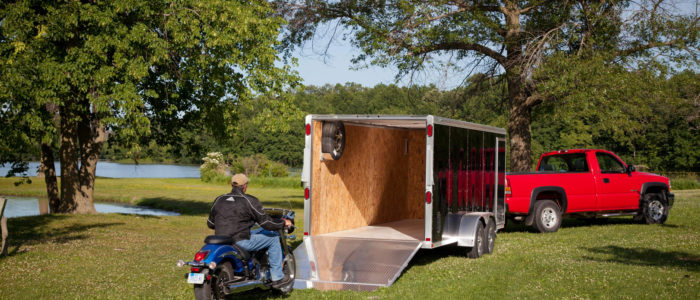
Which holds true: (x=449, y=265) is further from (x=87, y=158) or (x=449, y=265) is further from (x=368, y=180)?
(x=87, y=158)

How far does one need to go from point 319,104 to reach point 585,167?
89.2m

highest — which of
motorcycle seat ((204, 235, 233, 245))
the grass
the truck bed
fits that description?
motorcycle seat ((204, 235, 233, 245))

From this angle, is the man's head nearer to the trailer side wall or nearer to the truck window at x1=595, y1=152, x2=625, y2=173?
the trailer side wall

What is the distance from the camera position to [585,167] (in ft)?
51.8

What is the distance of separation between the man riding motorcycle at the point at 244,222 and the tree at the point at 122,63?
366 inches

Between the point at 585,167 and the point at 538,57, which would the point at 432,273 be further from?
the point at 538,57

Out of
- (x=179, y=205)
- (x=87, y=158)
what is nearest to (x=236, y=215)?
(x=87, y=158)

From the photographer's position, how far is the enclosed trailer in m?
9.41

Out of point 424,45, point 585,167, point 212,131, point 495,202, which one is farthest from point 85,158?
point 585,167

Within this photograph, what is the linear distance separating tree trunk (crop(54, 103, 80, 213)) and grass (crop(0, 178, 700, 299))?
2507 millimetres

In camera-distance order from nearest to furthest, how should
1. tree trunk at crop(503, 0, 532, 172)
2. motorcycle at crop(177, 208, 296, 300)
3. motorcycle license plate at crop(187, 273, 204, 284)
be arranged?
motorcycle license plate at crop(187, 273, 204, 284) < motorcycle at crop(177, 208, 296, 300) < tree trunk at crop(503, 0, 532, 172)

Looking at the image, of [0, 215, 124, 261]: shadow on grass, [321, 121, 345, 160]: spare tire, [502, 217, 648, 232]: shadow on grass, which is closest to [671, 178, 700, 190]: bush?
[502, 217, 648, 232]: shadow on grass

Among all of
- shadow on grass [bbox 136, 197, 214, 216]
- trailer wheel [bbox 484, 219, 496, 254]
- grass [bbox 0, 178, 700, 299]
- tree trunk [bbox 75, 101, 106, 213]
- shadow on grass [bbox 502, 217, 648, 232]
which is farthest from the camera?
shadow on grass [bbox 136, 197, 214, 216]

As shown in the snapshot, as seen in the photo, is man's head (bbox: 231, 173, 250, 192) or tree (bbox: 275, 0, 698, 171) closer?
man's head (bbox: 231, 173, 250, 192)
